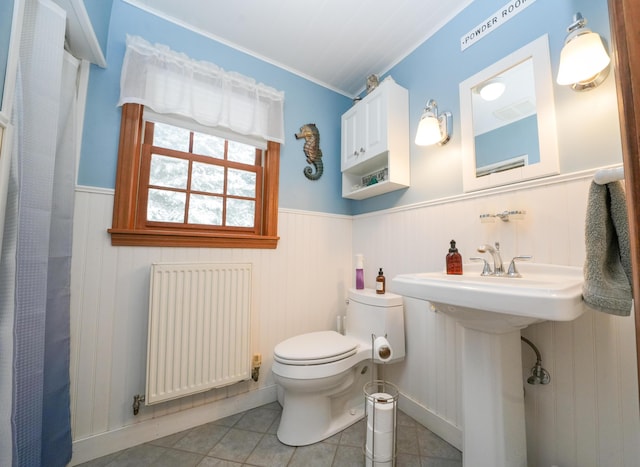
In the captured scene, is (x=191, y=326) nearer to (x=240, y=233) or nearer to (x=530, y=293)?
(x=240, y=233)

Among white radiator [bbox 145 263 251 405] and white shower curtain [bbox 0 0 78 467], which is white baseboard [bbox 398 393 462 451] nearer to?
white radiator [bbox 145 263 251 405]

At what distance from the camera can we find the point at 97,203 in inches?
50.6

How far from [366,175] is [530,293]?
153cm

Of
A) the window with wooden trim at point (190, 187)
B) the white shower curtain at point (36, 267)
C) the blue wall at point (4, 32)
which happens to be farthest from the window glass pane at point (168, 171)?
the blue wall at point (4, 32)

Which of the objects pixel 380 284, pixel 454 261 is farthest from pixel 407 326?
pixel 454 261

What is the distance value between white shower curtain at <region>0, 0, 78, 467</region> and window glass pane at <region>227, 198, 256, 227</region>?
76cm

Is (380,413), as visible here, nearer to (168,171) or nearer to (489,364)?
(489,364)

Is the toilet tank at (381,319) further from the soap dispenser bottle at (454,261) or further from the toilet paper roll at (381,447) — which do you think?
the toilet paper roll at (381,447)

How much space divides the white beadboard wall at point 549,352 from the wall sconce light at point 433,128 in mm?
347

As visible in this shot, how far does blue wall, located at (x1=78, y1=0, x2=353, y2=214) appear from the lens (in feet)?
4.29

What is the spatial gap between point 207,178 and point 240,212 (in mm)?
288

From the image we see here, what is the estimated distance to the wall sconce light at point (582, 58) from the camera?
2.97 feet

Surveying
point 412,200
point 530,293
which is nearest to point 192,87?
point 412,200

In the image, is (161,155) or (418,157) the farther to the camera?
(418,157)
